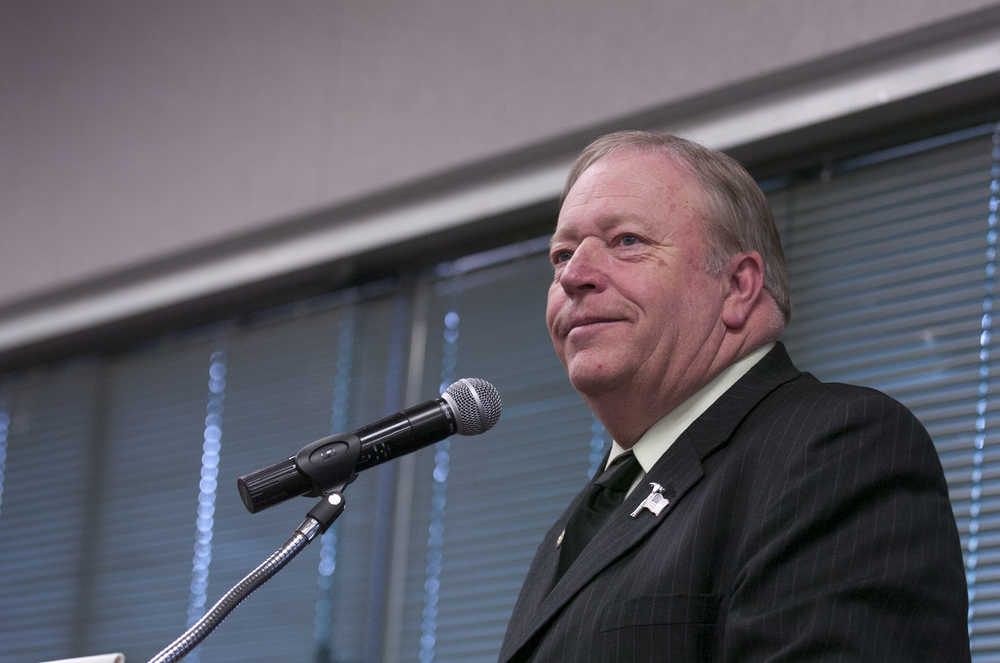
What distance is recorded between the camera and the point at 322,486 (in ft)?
5.30

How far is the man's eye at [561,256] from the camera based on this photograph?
203cm

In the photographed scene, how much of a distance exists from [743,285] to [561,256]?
0.97 feet

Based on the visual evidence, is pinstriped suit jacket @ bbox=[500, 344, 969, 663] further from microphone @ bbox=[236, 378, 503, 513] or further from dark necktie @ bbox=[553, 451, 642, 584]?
microphone @ bbox=[236, 378, 503, 513]

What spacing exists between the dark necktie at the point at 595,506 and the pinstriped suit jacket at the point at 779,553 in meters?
0.13

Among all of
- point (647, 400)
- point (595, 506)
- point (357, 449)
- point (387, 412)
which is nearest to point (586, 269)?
point (647, 400)

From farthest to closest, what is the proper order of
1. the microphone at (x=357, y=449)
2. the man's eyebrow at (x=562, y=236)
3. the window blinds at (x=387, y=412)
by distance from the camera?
1. the window blinds at (x=387, y=412)
2. the man's eyebrow at (x=562, y=236)
3. the microphone at (x=357, y=449)

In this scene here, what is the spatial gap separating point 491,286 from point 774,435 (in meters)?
2.11

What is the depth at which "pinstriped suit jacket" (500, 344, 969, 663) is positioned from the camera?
1324mm

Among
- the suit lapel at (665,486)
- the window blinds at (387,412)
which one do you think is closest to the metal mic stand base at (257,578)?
the suit lapel at (665,486)

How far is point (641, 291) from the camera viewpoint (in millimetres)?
1861

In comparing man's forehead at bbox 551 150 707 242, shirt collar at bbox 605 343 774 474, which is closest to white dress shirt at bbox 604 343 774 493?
shirt collar at bbox 605 343 774 474

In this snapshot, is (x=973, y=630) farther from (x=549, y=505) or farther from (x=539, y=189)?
(x=539, y=189)

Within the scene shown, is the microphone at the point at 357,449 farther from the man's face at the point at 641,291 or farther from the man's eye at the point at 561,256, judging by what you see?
the man's eye at the point at 561,256

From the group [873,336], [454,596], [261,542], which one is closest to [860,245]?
[873,336]
